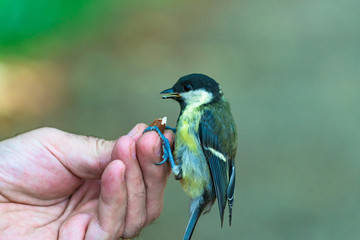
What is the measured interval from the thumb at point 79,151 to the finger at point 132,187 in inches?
4.6

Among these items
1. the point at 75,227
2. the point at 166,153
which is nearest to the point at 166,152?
the point at 166,153

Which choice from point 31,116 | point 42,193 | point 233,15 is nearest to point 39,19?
point 31,116

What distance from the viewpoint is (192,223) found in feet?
4.49

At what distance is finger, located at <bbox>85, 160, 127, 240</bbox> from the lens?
49.1 inches

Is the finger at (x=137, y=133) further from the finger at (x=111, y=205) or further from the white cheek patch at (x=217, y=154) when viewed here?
the white cheek patch at (x=217, y=154)

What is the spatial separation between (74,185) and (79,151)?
0.57ft

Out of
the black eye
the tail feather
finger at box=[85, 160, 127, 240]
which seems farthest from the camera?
the black eye

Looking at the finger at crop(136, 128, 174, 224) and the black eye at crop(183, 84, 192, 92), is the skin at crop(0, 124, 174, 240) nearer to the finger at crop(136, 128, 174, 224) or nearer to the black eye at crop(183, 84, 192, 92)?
the finger at crop(136, 128, 174, 224)

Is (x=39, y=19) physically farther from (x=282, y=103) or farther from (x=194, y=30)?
(x=282, y=103)

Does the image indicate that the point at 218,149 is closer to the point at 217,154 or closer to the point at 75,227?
the point at 217,154

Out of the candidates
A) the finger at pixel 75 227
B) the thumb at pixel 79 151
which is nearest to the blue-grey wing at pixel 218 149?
the thumb at pixel 79 151

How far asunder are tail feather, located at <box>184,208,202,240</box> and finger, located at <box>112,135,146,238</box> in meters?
0.19

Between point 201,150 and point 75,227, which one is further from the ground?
point 201,150

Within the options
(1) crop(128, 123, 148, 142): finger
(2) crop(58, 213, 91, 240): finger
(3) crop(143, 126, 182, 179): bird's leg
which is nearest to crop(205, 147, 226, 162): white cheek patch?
(3) crop(143, 126, 182, 179): bird's leg
